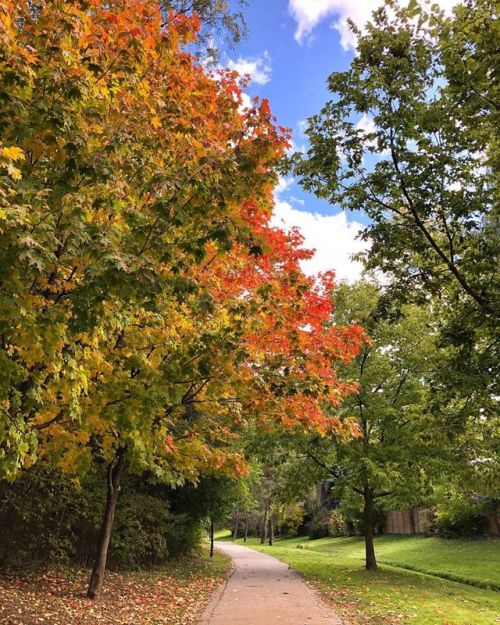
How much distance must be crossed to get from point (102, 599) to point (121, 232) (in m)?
8.82

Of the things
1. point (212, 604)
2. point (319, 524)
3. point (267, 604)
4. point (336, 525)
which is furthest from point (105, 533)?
point (319, 524)

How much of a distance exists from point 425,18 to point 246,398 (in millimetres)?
6210

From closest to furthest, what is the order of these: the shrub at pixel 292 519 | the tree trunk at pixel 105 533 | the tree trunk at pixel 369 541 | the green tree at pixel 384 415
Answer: the tree trunk at pixel 105 533 < the green tree at pixel 384 415 < the tree trunk at pixel 369 541 < the shrub at pixel 292 519

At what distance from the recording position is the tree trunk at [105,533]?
10.1 meters

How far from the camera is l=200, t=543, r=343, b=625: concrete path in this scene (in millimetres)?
8945

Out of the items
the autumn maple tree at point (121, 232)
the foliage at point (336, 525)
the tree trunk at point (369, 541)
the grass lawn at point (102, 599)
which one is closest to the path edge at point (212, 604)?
the grass lawn at point (102, 599)

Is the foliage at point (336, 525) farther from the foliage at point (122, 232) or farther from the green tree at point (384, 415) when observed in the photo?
the foliage at point (122, 232)

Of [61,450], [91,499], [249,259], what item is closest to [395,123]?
[249,259]

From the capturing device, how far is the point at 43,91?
427cm

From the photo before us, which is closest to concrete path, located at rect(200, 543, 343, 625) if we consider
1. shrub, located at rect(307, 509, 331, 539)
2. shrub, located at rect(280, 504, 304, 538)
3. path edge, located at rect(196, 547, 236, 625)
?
path edge, located at rect(196, 547, 236, 625)

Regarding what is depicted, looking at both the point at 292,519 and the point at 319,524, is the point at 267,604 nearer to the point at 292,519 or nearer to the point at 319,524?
the point at 319,524

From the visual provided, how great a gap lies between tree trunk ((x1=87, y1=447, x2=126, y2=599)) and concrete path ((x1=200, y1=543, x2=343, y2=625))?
228 centimetres

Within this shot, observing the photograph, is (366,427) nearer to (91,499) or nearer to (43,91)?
(91,499)

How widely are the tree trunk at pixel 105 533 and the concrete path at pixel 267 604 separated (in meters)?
2.28
